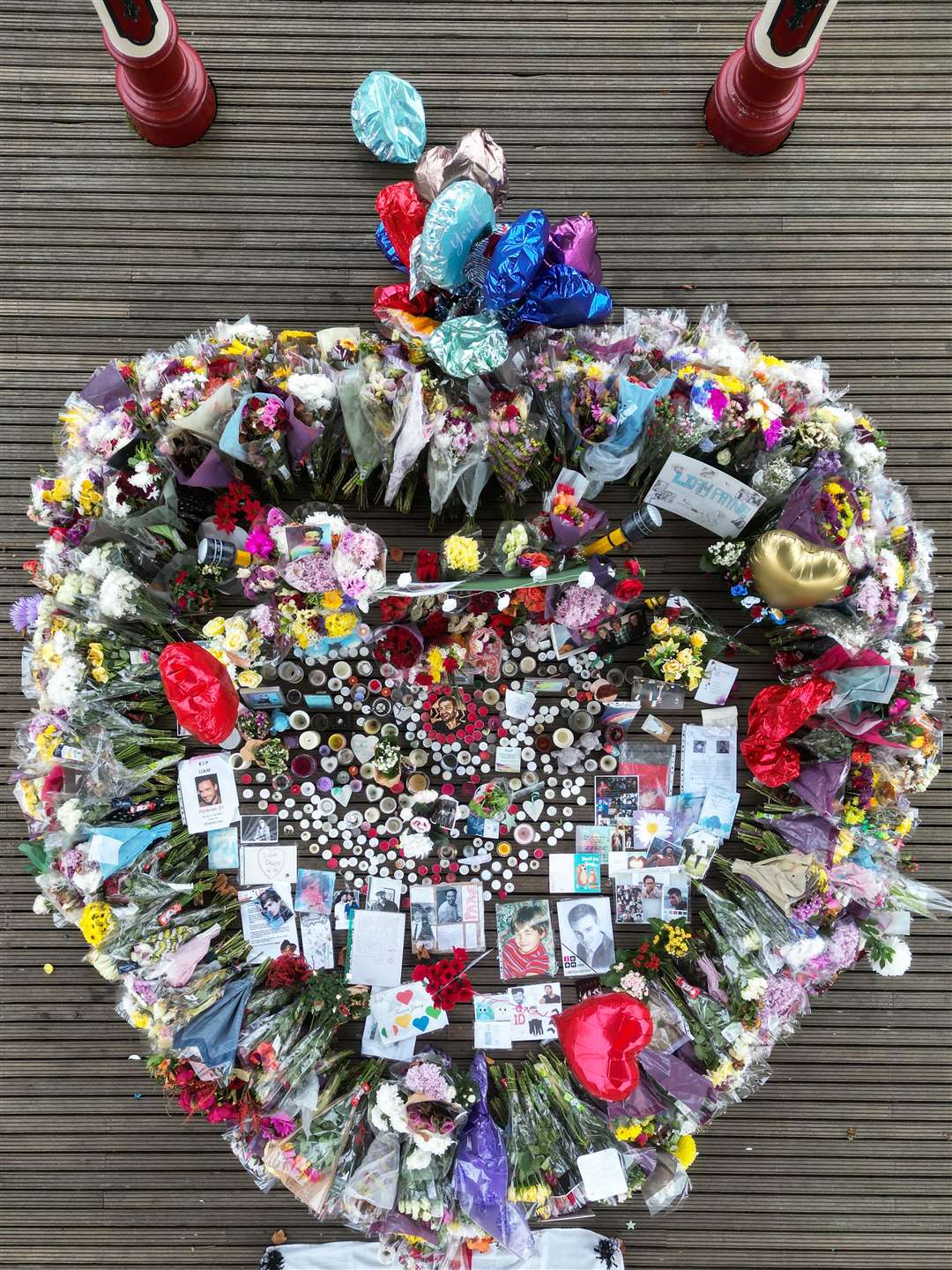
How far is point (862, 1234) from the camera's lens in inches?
163

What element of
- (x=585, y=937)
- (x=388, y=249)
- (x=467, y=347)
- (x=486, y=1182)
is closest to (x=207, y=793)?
(x=585, y=937)

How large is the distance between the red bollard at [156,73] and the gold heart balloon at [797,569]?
3.56 metres

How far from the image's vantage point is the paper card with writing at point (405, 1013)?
3.93m

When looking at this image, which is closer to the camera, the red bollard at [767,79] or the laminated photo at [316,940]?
the red bollard at [767,79]

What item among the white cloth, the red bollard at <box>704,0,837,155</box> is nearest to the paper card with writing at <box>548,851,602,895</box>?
the white cloth

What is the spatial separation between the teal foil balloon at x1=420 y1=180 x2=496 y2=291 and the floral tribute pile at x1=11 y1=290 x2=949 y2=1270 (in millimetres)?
351

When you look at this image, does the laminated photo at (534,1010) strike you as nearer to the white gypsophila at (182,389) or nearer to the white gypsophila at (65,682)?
the white gypsophila at (65,682)

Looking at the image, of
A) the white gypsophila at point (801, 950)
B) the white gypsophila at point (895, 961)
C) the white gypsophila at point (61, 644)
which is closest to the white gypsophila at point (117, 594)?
the white gypsophila at point (61, 644)

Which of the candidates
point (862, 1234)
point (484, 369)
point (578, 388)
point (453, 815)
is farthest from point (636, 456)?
point (862, 1234)

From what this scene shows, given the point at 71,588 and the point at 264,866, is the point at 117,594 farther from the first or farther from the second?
the point at 264,866

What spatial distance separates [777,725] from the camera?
385cm

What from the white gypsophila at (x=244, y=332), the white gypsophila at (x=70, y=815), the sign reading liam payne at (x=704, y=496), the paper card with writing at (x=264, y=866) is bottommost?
the paper card with writing at (x=264, y=866)

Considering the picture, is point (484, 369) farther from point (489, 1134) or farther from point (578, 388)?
point (489, 1134)

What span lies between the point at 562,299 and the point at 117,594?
7.98 ft
